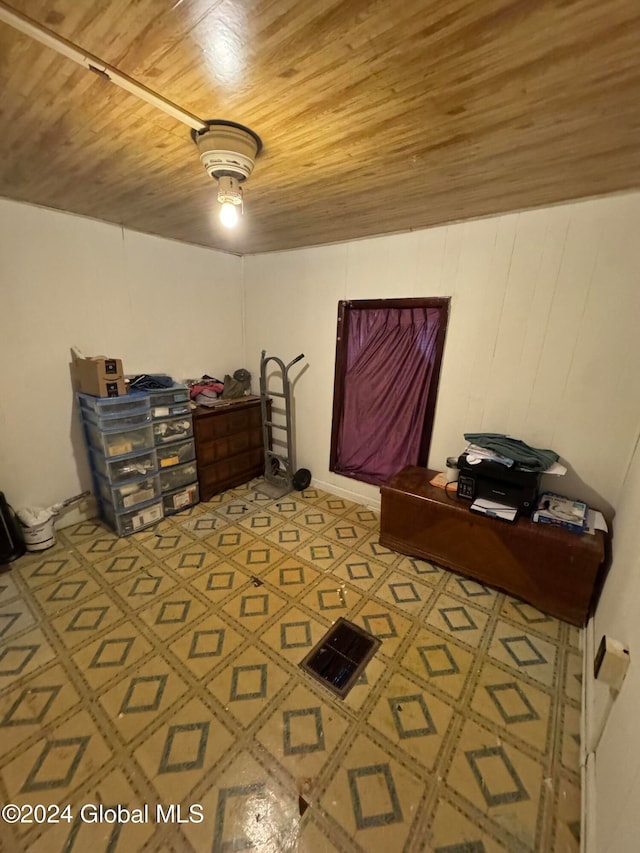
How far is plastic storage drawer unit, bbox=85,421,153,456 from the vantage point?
2.50 meters

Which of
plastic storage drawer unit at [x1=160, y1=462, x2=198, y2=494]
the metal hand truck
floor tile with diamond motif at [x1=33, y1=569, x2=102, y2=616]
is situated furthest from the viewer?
the metal hand truck

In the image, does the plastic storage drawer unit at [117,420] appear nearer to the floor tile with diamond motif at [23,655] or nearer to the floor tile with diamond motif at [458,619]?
the floor tile with diamond motif at [23,655]

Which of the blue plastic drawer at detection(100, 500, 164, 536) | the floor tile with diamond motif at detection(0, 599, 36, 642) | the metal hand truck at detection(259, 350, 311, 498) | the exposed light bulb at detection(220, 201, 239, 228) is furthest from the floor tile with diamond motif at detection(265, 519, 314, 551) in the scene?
the exposed light bulb at detection(220, 201, 239, 228)

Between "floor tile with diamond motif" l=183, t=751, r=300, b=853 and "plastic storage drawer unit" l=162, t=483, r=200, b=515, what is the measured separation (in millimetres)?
2020

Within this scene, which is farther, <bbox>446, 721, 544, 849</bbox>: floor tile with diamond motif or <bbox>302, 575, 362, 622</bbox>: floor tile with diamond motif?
<bbox>302, 575, 362, 622</bbox>: floor tile with diamond motif

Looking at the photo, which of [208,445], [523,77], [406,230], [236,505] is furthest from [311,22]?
[236,505]

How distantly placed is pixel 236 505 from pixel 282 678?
1.75 metres

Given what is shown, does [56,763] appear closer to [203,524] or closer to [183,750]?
[183,750]

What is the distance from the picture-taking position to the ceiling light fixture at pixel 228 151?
4.28ft

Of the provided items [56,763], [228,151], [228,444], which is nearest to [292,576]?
[56,763]

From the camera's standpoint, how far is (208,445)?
124 inches

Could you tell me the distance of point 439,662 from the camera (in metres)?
1.68

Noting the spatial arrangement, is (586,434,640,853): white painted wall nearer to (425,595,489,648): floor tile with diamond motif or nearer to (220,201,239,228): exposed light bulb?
(425,595,489,648): floor tile with diamond motif

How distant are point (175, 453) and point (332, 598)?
71.8 inches
